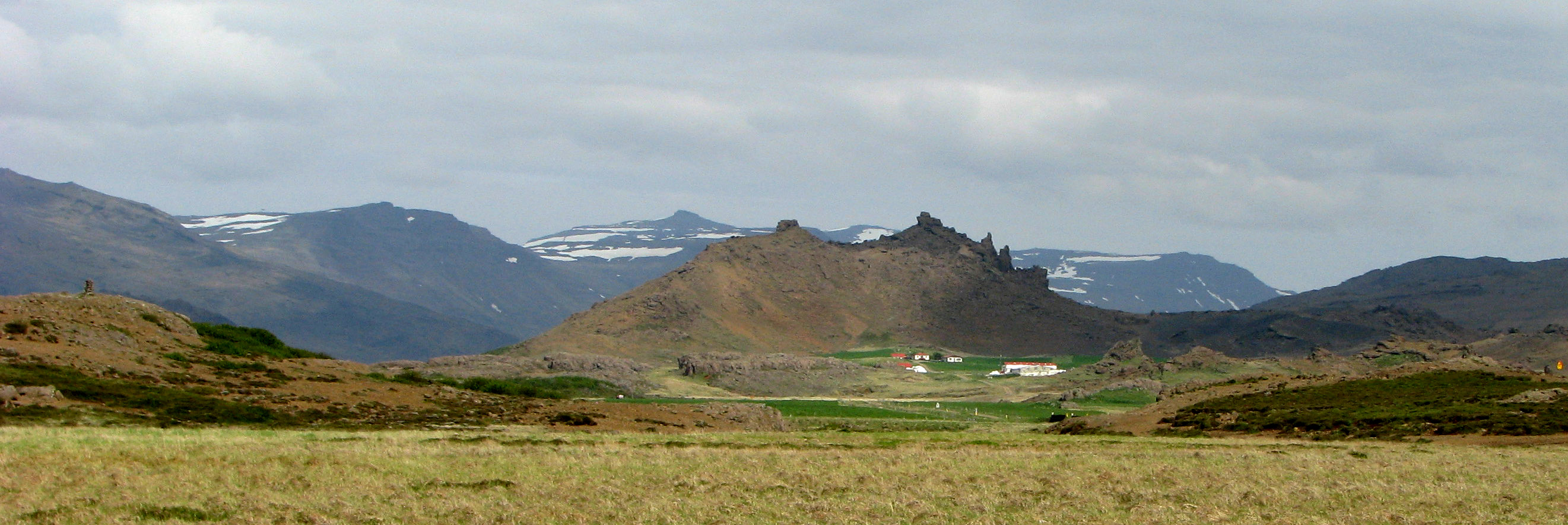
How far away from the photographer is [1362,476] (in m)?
34.5

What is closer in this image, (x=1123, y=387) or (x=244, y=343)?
(x=244, y=343)

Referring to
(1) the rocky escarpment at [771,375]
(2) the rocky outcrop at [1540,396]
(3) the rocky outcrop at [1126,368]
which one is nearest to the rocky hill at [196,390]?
(2) the rocky outcrop at [1540,396]

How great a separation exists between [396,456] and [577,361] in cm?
14736

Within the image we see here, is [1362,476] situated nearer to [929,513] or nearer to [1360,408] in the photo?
[929,513]

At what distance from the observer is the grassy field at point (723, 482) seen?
26734 mm

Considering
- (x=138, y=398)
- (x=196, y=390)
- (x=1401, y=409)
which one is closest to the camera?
(x=138, y=398)

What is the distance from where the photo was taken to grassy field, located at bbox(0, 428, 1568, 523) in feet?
87.7

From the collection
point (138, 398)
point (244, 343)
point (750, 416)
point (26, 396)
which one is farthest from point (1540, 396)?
point (244, 343)

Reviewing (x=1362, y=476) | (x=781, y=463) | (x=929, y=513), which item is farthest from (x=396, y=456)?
(x=1362, y=476)

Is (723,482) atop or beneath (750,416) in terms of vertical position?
atop

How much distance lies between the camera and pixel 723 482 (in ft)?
106

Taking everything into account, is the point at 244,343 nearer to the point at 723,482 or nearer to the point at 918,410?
the point at 723,482

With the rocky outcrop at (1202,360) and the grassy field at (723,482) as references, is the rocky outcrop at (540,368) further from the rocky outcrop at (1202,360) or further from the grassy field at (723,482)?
the grassy field at (723,482)

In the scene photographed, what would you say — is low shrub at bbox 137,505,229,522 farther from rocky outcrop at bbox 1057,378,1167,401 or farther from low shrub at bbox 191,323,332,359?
rocky outcrop at bbox 1057,378,1167,401
